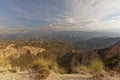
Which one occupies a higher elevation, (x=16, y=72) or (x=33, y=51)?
(x=16, y=72)

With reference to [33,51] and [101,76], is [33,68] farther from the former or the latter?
[33,51]

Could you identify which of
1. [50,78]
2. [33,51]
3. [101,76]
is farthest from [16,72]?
[33,51]

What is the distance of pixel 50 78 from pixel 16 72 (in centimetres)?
237

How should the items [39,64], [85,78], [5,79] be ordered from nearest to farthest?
[5,79] < [85,78] < [39,64]

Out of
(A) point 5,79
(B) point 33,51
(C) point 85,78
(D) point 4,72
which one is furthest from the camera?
(B) point 33,51

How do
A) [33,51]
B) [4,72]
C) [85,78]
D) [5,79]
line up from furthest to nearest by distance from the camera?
[33,51] → [4,72] → [85,78] → [5,79]

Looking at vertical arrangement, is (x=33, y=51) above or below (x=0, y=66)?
below

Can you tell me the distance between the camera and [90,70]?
11.9m

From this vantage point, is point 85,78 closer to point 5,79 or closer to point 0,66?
point 5,79

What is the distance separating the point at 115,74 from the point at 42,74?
377cm

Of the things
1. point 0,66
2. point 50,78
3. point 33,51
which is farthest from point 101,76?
point 33,51

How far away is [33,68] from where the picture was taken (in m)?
12.1

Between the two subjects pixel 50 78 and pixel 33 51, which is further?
pixel 33 51

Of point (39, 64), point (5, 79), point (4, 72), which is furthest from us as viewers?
point (39, 64)
